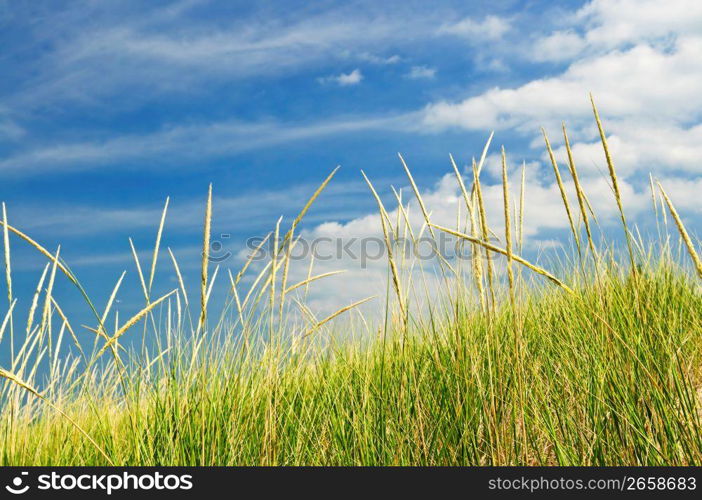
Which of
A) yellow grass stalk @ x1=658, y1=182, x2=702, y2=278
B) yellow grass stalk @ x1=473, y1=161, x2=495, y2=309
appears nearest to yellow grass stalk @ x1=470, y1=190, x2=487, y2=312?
yellow grass stalk @ x1=473, y1=161, x2=495, y2=309

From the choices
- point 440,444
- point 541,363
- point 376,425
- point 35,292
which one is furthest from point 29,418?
point 541,363

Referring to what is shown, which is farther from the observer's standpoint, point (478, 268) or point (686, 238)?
point (478, 268)

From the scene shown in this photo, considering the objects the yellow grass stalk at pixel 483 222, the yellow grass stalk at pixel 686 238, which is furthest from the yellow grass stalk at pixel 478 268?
the yellow grass stalk at pixel 686 238

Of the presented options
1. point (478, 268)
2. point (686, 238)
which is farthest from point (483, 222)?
point (686, 238)

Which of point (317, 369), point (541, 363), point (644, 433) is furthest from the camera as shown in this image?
point (317, 369)

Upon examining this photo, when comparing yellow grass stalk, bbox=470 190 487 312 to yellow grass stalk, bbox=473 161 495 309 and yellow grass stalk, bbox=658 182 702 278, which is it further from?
yellow grass stalk, bbox=658 182 702 278

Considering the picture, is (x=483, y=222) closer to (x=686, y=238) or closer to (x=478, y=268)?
(x=478, y=268)

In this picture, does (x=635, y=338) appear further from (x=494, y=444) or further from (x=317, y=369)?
(x=317, y=369)

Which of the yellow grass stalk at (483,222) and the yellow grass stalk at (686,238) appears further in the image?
the yellow grass stalk at (483,222)

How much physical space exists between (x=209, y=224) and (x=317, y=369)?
139cm

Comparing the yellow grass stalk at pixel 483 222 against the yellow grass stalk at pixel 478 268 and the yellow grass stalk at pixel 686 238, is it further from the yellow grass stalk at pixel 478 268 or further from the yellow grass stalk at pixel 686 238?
the yellow grass stalk at pixel 686 238

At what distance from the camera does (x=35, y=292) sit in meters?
2.04
